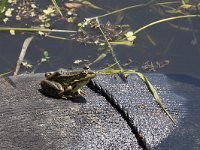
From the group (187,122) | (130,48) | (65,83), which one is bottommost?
(130,48)

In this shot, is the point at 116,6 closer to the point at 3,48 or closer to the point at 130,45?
the point at 130,45

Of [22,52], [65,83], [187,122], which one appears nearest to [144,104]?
[187,122]

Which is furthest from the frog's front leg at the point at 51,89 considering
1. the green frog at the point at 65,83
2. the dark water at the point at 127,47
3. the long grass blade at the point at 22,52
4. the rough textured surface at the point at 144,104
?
the dark water at the point at 127,47

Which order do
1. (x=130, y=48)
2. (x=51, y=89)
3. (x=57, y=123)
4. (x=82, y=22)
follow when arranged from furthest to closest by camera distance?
(x=82, y=22) → (x=130, y=48) → (x=51, y=89) → (x=57, y=123)

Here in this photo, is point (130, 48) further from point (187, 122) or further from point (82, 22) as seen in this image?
point (187, 122)

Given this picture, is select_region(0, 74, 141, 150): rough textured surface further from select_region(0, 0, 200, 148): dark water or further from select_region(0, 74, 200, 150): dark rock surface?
select_region(0, 0, 200, 148): dark water

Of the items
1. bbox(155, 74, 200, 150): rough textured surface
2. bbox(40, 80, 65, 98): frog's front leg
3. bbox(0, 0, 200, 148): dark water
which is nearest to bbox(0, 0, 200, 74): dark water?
bbox(0, 0, 200, 148): dark water
